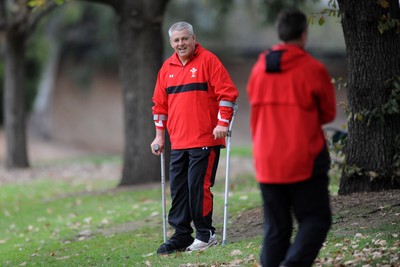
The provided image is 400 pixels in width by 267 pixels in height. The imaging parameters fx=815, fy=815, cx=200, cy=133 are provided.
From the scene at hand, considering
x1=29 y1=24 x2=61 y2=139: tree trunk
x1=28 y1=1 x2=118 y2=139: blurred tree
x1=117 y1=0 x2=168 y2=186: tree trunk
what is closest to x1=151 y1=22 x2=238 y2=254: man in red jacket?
x1=117 y1=0 x2=168 y2=186: tree trunk

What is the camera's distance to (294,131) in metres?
5.61

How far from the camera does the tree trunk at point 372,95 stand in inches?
356

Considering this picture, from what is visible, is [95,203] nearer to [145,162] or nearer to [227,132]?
Answer: [145,162]

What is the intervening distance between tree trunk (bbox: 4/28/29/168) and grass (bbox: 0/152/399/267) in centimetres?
740

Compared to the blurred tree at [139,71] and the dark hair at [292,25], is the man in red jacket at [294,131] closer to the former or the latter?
the dark hair at [292,25]

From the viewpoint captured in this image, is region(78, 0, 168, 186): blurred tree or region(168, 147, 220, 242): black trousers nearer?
region(168, 147, 220, 242): black trousers

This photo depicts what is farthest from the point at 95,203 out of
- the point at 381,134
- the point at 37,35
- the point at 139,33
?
the point at 37,35

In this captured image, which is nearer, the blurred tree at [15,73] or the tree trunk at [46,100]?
the blurred tree at [15,73]

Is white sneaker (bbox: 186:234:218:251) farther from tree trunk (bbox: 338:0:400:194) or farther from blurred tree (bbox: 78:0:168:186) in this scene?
blurred tree (bbox: 78:0:168:186)

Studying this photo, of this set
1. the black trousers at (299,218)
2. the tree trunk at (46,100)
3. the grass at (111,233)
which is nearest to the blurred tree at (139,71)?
the grass at (111,233)

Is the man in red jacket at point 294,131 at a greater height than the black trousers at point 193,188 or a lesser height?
greater

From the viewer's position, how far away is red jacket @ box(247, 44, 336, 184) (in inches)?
221

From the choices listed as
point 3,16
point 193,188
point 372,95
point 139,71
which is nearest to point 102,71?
point 3,16

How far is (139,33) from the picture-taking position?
627 inches
